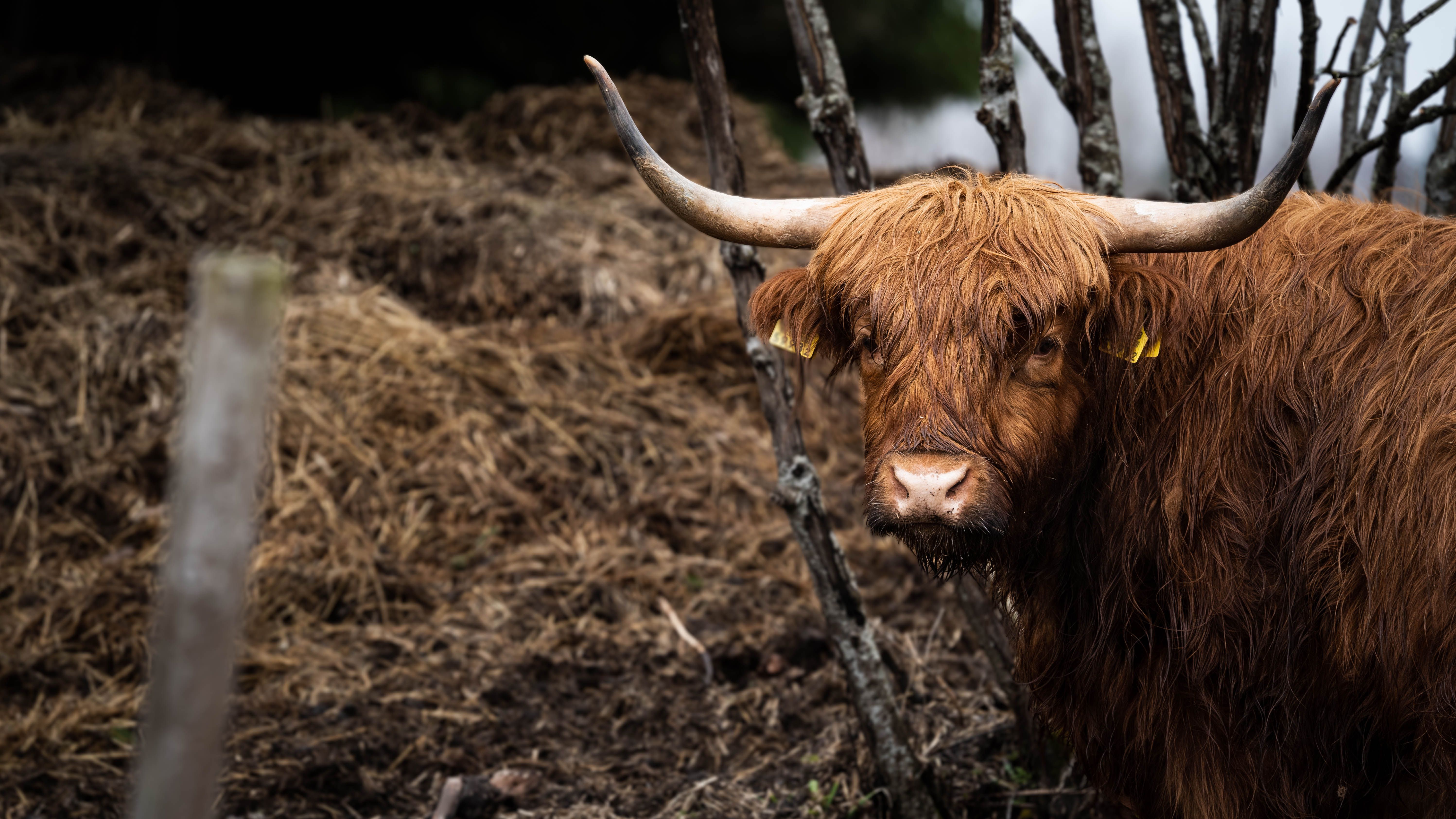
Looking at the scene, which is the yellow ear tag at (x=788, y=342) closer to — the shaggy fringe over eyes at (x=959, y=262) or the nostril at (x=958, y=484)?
the shaggy fringe over eyes at (x=959, y=262)

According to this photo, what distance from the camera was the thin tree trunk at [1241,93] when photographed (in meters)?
2.84

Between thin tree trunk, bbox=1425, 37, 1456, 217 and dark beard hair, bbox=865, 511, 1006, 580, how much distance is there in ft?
6.43

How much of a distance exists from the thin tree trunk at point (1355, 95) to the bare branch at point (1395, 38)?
136 millimetres

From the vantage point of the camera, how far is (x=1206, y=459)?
2.03 m

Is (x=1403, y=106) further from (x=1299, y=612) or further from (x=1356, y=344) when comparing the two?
(x=1299, y=612)

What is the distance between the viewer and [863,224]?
2.21m

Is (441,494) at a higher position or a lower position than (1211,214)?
lower

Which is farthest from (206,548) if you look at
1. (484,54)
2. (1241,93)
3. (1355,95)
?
(484,54)

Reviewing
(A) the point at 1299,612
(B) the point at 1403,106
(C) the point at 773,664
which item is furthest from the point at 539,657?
(B) the point at 1403,106

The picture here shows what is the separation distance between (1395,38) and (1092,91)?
0.77m

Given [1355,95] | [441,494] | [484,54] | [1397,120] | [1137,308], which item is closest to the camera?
[1137,308]

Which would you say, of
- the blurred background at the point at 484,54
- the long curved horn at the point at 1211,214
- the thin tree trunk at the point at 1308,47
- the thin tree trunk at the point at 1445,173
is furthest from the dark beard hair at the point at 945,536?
the blurred background at the point at 484,54

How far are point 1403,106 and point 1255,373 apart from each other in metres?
1.31

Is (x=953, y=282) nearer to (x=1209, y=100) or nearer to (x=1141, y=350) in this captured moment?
(x=1141, y=350)
